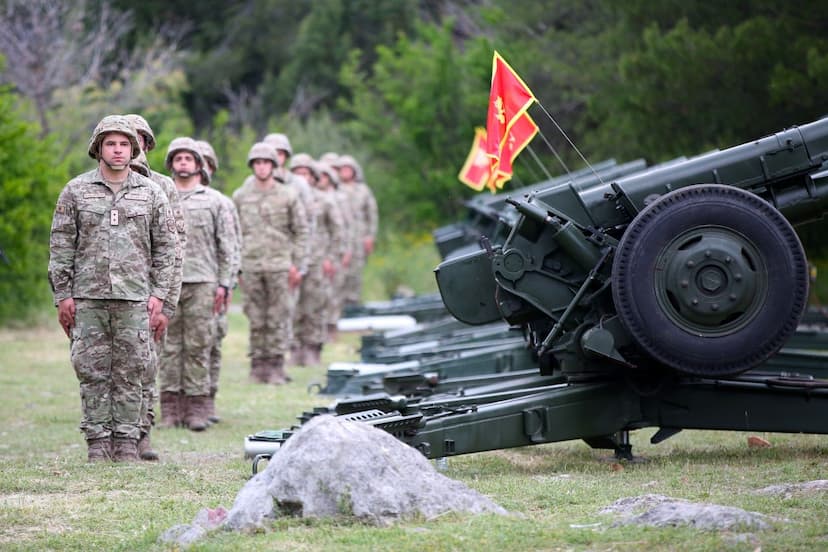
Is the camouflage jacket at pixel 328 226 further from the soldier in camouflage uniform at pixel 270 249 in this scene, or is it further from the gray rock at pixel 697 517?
the gray rock at pixel 697 517

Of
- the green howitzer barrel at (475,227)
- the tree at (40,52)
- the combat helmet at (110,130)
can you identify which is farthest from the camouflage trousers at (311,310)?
the tree at (40,52)

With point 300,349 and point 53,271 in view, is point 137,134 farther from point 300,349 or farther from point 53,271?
point 300,349

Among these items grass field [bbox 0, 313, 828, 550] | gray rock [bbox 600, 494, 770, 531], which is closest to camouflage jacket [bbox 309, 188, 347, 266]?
grass field [bbox 0, 313, 828, 550]

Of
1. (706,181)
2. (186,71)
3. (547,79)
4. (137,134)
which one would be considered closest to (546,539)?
(706,181)

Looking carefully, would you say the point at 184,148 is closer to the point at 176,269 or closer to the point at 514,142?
the point at 176,269

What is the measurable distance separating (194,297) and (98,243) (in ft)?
8.07

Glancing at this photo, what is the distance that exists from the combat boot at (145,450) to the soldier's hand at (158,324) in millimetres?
661

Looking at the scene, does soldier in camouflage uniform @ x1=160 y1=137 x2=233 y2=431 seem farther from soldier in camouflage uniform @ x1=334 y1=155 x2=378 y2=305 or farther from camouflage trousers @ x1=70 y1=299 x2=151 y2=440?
soldier in camouflage uniform @ x1=334 y1=155 x2=378 y2=305

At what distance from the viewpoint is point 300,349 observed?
1730 cm

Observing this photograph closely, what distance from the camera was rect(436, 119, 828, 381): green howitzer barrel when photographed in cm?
817

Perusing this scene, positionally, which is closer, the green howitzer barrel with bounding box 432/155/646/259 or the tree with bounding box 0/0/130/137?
the green howitzer barrel with bounding box 432/155/646/259

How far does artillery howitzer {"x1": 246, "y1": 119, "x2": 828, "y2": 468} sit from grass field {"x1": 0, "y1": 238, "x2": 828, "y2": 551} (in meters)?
0.28

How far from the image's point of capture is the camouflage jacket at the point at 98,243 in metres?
8.89

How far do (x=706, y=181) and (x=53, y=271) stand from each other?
3.96 meters
